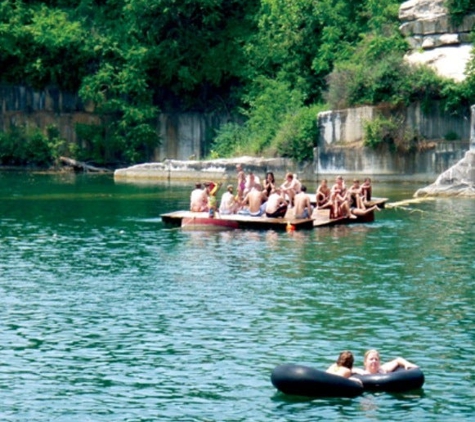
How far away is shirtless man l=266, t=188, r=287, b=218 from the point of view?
41.8 metres

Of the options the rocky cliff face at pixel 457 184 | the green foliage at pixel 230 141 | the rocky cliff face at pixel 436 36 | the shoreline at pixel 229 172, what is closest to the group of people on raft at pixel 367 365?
the rocky cliff face at pixel 457 184

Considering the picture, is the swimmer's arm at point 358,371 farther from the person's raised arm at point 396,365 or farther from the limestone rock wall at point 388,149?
the limestone rock wall at point 388,149

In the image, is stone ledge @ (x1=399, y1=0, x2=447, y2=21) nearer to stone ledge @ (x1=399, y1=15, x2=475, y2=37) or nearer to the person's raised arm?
stone ledge @ (x1=399, y1=15, x2=475, y2=37)

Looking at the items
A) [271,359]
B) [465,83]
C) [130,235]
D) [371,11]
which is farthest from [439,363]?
[371,11]

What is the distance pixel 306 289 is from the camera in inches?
1204

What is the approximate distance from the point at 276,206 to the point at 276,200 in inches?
7.2

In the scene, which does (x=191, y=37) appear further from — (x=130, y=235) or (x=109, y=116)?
(x=130, y=235)

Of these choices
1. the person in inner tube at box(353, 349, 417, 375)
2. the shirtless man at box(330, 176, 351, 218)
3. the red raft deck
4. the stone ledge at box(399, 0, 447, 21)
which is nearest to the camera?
the person in inner tube at box(353, 349, 417, 375)

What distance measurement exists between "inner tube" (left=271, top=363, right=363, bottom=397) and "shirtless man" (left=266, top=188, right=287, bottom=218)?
67.8 ft

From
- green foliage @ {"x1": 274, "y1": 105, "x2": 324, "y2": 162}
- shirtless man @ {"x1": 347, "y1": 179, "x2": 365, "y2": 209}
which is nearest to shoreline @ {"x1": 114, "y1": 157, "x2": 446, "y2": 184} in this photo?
green foliage @ {"x1": 274, "y1": 105, "x2": 324, "y2": 162}

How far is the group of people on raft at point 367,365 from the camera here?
70.0 feet

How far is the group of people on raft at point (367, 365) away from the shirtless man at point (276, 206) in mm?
19575

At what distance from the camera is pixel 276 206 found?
137ft

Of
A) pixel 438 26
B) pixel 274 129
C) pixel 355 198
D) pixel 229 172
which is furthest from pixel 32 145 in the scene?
pixel 355 198
